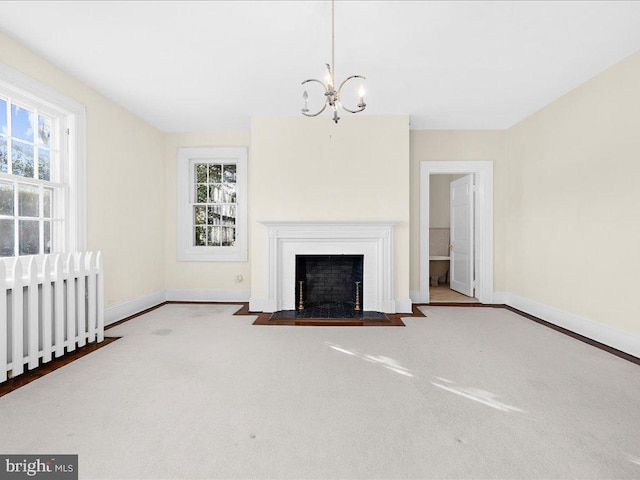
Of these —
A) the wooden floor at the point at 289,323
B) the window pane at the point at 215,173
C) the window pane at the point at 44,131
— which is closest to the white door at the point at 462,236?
the wooden floor at the point at 289,323

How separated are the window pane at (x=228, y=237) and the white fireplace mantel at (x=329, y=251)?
3.75 ft

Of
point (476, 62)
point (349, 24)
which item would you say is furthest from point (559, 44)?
point (349, 24)

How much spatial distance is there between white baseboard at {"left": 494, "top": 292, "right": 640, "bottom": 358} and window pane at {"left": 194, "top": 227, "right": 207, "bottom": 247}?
196 inches

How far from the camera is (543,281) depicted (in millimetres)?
3932

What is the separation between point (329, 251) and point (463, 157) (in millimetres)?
2679

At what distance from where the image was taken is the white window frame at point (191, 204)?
16.1ft

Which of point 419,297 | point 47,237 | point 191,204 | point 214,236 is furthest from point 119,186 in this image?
point 419,297

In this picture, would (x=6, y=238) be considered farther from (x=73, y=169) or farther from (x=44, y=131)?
(x=44, y=131)

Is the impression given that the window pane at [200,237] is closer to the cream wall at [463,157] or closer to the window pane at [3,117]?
the window pane at [3,117]

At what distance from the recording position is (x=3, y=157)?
2576mm

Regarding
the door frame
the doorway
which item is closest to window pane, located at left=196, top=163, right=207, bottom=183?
the door frame

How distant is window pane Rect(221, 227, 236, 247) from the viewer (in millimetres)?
5035

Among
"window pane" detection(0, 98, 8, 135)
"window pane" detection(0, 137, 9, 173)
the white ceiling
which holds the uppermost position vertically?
the white ceiling

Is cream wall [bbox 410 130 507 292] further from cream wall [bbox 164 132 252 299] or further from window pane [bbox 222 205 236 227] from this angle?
window pane [bbox 222 205 236 227]
